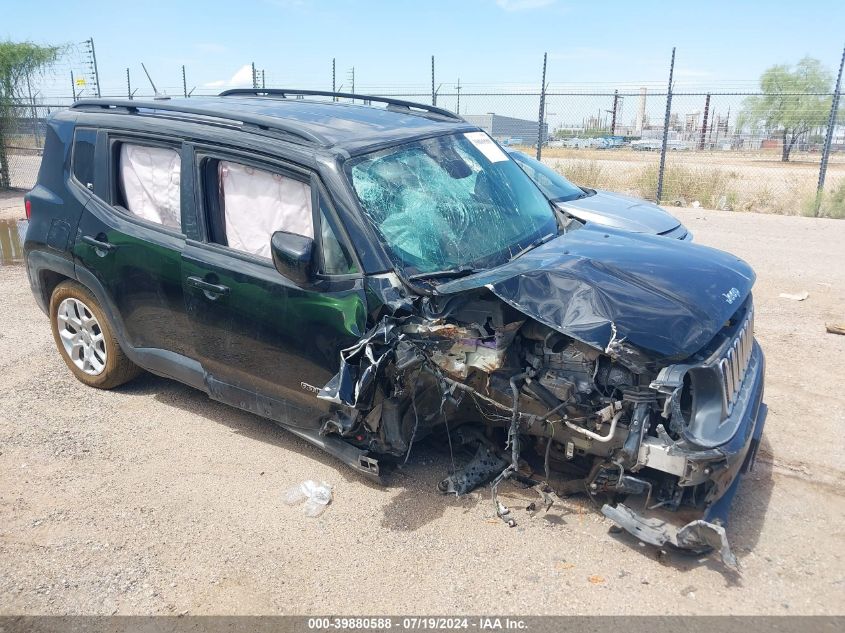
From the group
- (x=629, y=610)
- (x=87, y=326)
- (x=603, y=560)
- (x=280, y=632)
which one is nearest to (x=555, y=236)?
(x=603, y=560)

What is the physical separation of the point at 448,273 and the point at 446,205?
519 millimetres

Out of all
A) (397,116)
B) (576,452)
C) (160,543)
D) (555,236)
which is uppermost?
(397,116)

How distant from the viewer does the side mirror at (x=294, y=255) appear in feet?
11.0

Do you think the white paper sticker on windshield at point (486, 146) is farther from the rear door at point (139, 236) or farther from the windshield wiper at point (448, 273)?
the rear door at point (139, 236)

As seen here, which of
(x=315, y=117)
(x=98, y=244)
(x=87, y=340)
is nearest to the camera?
(x=315, y=117)

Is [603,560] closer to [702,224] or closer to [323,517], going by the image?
[323,517]

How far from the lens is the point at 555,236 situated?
432 centimetres

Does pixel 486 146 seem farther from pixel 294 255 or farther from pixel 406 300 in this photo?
pixel 294 255

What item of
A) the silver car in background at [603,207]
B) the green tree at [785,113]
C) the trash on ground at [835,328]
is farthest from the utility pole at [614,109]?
the trash on ground at [835,328]

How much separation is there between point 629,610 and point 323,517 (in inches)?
62.6

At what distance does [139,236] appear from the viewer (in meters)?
4.22

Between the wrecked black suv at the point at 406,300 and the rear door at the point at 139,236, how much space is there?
0.01 m

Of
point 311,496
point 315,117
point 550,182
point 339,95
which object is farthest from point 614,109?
point 311,496

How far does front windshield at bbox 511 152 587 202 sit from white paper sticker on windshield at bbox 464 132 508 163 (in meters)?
3.06
